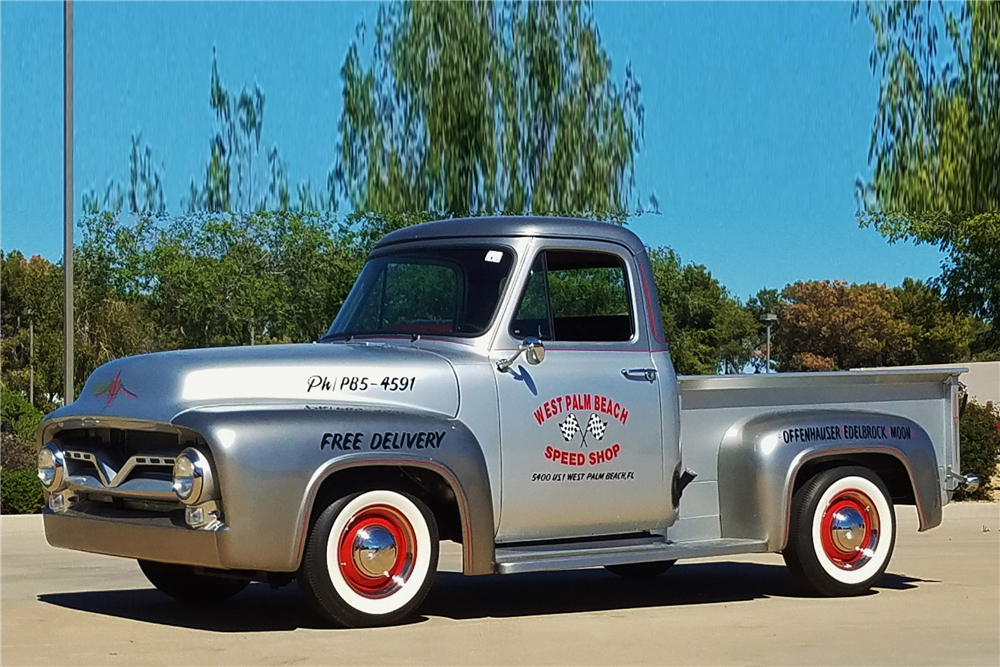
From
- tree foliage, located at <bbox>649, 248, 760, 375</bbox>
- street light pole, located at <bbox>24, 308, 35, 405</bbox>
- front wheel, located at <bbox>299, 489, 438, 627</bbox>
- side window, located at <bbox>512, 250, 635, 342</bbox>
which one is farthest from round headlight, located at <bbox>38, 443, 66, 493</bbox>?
street light pole, located at <bbox>24, 308, 35, 405</bbox>

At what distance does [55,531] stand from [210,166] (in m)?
20.0

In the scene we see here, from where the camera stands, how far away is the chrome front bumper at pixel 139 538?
814 cm

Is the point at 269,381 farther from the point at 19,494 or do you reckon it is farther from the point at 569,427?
the point at 19,494

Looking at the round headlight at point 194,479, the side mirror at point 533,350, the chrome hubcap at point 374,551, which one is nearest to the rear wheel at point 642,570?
the side mirror at point 533,350

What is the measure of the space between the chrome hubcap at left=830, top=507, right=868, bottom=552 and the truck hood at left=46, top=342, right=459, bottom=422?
2956 millimetres

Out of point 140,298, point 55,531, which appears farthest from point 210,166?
point 55,531

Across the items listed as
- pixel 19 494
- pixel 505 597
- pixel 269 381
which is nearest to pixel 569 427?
pixel 505 597

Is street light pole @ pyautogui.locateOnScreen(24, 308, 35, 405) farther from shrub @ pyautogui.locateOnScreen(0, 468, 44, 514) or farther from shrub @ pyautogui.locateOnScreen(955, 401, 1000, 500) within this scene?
shrub @ pyautogui.locateOnScreen(955, 401, 1000, 500)

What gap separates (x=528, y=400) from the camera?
927cm

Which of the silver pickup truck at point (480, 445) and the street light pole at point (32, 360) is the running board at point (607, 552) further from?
the street light pole at point (32, 360)

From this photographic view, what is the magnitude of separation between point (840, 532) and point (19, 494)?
1181 centimetres

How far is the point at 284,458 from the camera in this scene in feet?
26.9

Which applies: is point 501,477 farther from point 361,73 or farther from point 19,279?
point 19,279

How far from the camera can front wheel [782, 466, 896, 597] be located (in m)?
10.2
